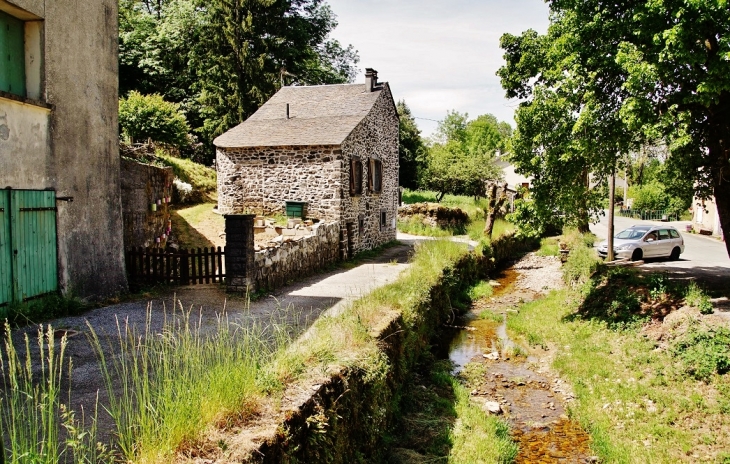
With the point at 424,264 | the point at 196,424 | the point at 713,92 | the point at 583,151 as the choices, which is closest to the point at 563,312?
the point at 424,264

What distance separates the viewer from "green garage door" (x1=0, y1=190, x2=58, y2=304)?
8.30 meters

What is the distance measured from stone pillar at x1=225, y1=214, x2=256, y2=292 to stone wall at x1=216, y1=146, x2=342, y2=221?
7617 mm

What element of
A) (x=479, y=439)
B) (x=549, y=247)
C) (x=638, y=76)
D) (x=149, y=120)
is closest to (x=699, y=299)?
(x=638, y=76)

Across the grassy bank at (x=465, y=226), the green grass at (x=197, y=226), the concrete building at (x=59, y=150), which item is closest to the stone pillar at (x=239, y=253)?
the concrete building at (x=59, y=150)

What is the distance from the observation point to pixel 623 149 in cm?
1250

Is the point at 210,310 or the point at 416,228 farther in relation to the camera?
the point at 416,228

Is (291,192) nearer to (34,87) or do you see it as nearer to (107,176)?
(107,176)

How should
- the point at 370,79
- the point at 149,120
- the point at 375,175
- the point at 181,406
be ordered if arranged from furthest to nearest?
the point at 375,175 → the point at 370,79 → the point at 149,120 → the point at 181,406

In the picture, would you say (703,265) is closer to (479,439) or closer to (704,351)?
(704,351)

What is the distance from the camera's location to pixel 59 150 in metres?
9.30

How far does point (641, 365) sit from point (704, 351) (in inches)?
46.7

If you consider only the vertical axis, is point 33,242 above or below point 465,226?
above

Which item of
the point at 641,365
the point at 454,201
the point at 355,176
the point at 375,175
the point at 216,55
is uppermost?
the point at 216,55

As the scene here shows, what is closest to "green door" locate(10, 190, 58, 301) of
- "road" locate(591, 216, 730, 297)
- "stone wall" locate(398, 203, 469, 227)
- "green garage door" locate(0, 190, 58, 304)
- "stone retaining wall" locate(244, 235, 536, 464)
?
"green garage door" locate(0, 190, 58, 304)
